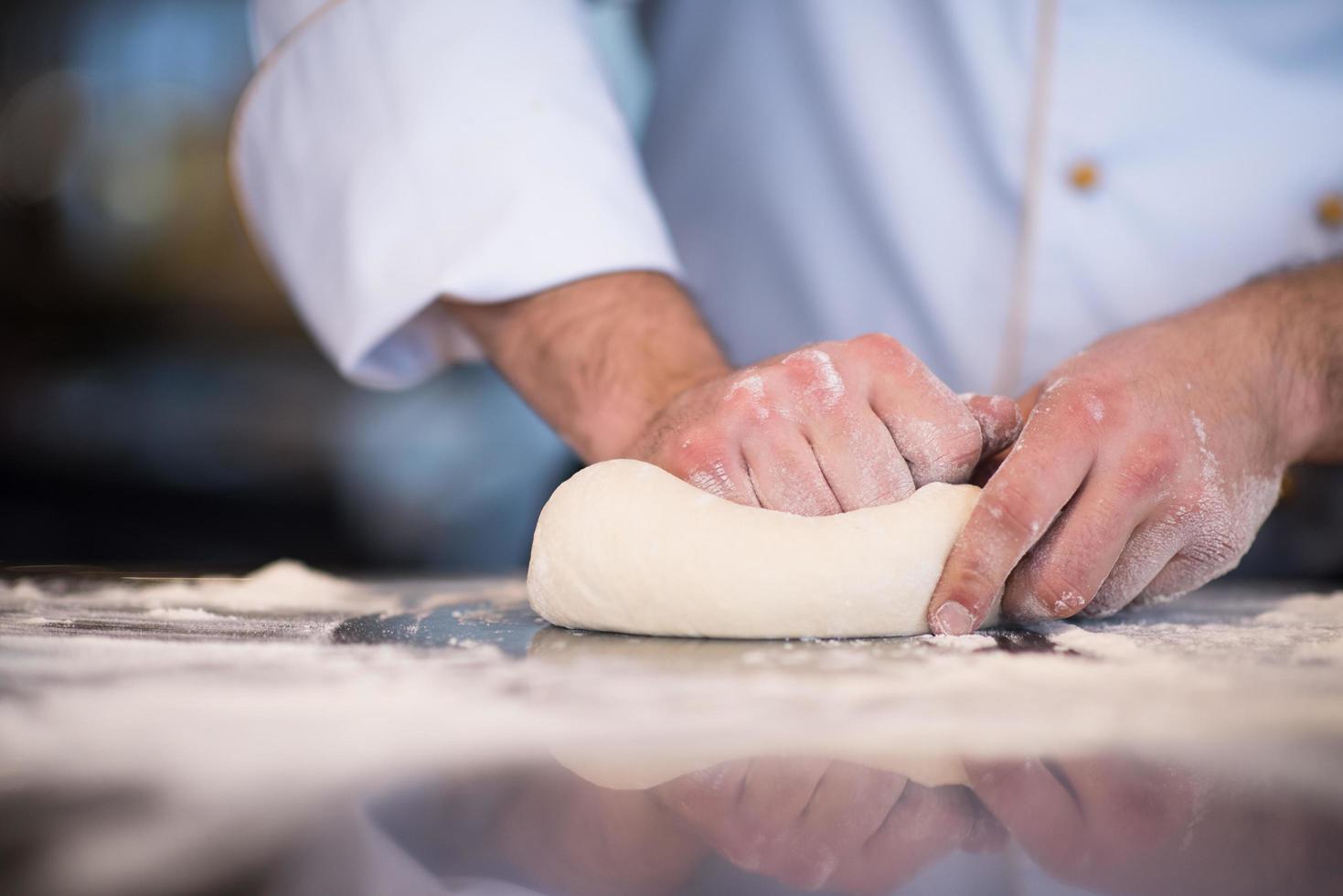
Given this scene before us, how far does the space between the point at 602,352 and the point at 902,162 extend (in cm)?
59

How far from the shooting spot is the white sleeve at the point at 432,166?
1.32 m

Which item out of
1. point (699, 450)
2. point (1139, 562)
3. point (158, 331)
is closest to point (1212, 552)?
point (1139, 562)

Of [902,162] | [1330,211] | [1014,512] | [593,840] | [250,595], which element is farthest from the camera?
[902,162]

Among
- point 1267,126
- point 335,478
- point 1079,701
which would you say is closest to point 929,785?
point 1079,701

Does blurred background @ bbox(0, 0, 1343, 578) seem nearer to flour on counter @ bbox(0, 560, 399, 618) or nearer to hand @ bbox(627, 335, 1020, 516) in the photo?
flour on counter @ bbox(0, 560, 399, 618)

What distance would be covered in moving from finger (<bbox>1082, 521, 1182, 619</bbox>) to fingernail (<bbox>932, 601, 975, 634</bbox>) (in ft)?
0.57

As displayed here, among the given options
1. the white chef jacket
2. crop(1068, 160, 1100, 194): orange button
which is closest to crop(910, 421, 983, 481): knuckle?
the white chef jacket

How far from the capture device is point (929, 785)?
54 centimetres

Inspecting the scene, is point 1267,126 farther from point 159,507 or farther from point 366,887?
point 159,507

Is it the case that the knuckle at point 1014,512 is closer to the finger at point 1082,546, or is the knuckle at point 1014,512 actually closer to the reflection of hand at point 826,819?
the finger at point 1082,546

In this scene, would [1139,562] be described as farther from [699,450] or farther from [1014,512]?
[699,450]

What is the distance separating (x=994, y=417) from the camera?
0.99 meters

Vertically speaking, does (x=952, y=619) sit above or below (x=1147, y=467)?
below

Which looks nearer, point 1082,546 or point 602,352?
point 1082,546
